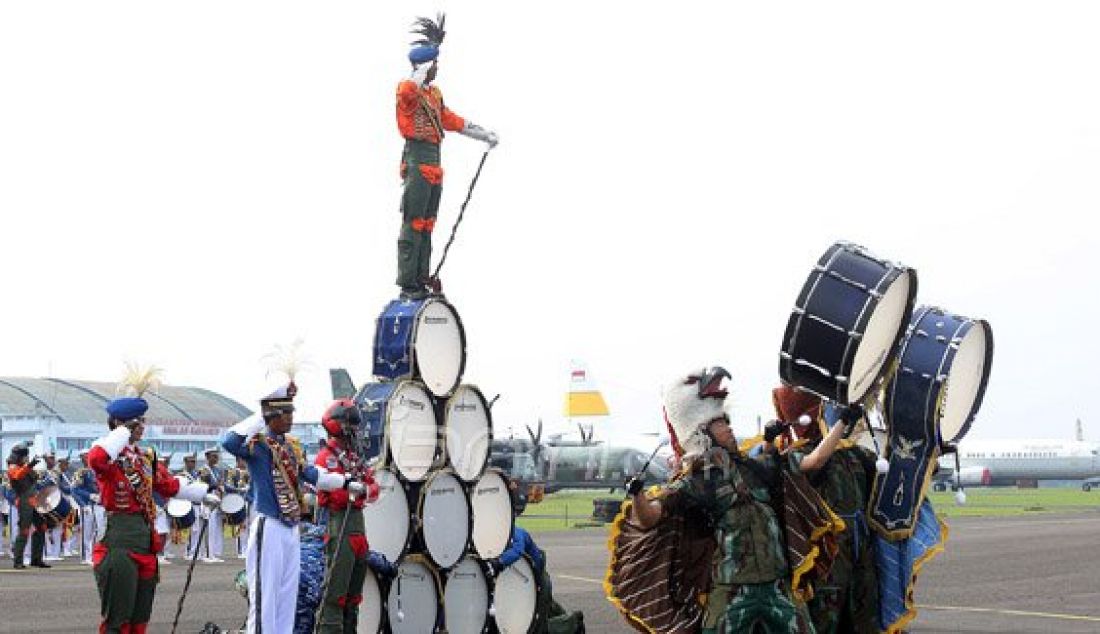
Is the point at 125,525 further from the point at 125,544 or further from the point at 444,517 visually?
the point at 444,517

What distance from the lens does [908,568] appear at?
8.49 m

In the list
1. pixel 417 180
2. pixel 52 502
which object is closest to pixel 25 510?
pixel 52 502

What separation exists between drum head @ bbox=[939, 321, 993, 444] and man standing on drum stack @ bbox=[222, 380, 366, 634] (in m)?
4.26

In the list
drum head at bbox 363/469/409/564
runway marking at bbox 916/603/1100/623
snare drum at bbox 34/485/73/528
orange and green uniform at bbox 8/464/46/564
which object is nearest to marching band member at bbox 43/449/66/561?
orange and green uniform at bbox 8/464/46/564

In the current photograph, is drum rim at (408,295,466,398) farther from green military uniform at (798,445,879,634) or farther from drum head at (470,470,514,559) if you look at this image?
green military uniform at (798,445,879,634)

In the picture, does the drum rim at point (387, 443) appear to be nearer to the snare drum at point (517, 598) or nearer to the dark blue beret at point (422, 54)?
the snare drum at point (517, 598)

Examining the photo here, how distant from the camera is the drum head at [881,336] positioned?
761 centimetres

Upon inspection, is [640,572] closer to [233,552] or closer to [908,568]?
[908,568]

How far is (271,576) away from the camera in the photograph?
9750 mm

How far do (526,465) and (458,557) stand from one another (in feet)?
133

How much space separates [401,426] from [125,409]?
2567mm

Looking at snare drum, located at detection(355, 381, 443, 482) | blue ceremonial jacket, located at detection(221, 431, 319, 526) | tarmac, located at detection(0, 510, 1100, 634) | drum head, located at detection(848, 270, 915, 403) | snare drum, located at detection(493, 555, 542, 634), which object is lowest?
tarmac, located at detection(0, 510, 1100, 634)

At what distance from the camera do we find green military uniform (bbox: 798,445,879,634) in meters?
8.21

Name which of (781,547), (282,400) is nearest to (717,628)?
(781,547)
